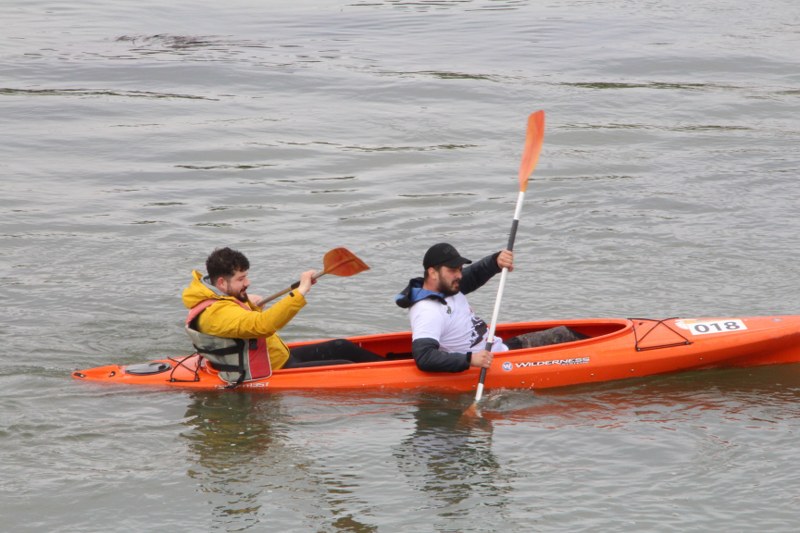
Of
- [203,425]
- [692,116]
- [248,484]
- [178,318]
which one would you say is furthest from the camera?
[692,116]

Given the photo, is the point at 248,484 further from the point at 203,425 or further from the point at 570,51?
the point at 570,51

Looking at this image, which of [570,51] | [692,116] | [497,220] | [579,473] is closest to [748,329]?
[579,473]

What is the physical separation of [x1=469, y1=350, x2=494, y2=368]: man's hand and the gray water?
0.35 meters

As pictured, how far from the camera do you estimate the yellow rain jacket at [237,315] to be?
718 cm

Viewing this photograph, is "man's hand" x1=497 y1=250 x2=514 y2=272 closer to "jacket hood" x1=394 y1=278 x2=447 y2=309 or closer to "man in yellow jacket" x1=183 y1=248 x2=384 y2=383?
"jacket hood" x1=394 y1=278 x2=447 y2=309

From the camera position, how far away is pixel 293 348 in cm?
828

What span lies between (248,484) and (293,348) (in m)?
1.76

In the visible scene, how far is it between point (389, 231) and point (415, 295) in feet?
14.0

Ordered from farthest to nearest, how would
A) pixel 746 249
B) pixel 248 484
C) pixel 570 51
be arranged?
pixel 570 51 → pixel 746 249 → pixel 248 484

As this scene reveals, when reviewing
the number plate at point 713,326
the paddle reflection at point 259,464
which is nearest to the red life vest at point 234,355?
the paddle reflection at point 259,464

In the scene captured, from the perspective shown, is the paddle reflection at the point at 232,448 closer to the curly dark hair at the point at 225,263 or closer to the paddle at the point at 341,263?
the paddle at the point at 341,263

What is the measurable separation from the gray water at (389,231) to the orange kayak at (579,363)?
0.13 metres

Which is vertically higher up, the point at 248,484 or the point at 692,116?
the point at 692,116

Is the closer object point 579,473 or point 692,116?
point 579,473
